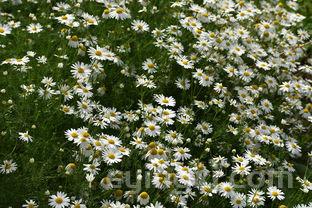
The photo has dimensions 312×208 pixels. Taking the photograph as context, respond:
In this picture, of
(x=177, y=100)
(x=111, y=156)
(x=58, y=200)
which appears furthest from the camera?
(x=177, y=100)

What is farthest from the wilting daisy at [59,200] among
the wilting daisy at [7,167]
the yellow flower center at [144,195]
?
the yellow flower center at [144,195]

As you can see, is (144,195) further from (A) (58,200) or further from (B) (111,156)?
(A) (58,200)

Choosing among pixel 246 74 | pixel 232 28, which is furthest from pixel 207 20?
pixel 246 74

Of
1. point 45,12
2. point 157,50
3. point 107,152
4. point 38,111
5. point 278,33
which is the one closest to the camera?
point 107,152

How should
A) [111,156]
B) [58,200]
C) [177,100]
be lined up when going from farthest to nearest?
[177,100]
[111,156]
[58,200]

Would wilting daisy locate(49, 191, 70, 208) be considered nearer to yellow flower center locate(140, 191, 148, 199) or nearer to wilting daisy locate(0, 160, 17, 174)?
wilting daisy locate(0, 160, 17, 174)

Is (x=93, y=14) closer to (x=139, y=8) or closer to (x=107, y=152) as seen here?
(x=139, y=8)

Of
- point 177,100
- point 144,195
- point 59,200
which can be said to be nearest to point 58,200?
point 59,200

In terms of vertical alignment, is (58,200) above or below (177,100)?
above

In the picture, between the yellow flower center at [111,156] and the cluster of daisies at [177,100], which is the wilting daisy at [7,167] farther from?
the yellow flower center at [111,156]
